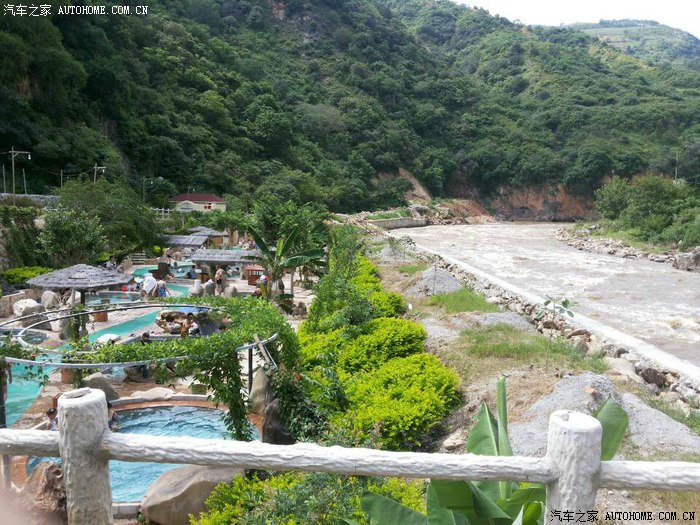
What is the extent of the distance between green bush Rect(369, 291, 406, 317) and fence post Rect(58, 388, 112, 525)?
9269 millimetres

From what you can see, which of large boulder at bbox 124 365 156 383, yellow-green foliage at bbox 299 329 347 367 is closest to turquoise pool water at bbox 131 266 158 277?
large boulder at bbox 124 365 156 383

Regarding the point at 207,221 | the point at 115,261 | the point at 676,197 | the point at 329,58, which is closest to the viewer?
the point at 115,261

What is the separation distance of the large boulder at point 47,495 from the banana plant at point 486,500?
2978 millimetres

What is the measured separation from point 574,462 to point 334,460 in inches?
39.8

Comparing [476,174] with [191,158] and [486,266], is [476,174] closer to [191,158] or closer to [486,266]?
[191,158]

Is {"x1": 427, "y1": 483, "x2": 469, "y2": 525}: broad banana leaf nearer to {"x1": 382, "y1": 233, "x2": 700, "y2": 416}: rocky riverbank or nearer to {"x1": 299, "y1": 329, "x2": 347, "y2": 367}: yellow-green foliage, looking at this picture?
{"x1": 299, "y1": 329, "x2": 347, "y2": 367}: yellow-green foliage

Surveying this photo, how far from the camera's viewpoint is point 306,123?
6219cm

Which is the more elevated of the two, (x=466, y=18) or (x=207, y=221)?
(x=466, y=18)

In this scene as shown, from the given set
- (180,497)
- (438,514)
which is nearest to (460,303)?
(180,497)

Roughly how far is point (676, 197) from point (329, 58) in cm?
5182

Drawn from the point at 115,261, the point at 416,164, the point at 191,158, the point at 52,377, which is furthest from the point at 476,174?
the point at 52,377

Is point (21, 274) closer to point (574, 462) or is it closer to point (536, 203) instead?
point (574, 462)

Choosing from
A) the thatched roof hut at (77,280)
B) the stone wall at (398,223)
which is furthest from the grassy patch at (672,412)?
the stone wall at (398,223)

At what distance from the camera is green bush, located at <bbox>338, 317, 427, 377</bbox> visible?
8992mm
